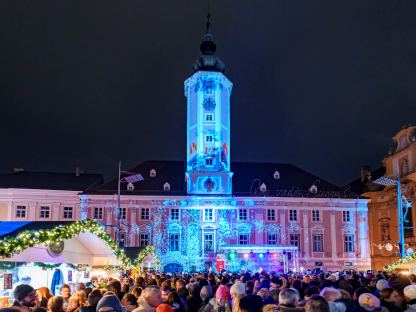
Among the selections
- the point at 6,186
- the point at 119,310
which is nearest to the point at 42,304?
the point at 119,310

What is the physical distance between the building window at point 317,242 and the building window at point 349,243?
2.72 metres

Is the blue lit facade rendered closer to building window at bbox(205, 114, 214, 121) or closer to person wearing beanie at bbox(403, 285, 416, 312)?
building window at bbox(205, 114, 214, 121)

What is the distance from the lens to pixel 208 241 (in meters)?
58.1

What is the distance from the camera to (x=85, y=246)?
20516 mm

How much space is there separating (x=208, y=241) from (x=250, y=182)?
9103 millimetres

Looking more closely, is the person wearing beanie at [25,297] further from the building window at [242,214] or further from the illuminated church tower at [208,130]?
the building window at [242,214]

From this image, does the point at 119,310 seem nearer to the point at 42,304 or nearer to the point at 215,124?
the point at 42,304

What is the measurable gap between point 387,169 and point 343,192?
5.54 metres

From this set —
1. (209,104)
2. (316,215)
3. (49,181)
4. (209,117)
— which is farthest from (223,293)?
(49,181)

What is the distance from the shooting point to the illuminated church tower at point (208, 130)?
196ft

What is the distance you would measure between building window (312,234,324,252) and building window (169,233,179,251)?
14.8 meters

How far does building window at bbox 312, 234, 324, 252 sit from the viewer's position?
60.4 meters

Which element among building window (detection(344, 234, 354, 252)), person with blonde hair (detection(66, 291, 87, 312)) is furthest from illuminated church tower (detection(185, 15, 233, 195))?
person with blonde hair (detection(66, 291, 87, 312))

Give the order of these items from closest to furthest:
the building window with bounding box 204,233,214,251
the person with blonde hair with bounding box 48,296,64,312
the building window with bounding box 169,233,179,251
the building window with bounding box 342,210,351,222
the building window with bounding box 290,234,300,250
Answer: the person with blonde hair with bounding box 48,296,64,312, the building window with bounding box 204,233,214,251, the building window with bounding box 169,233,179,251, the building window with bounding box 290,234,300,250, the building window with bounding box 342,210,351,222
